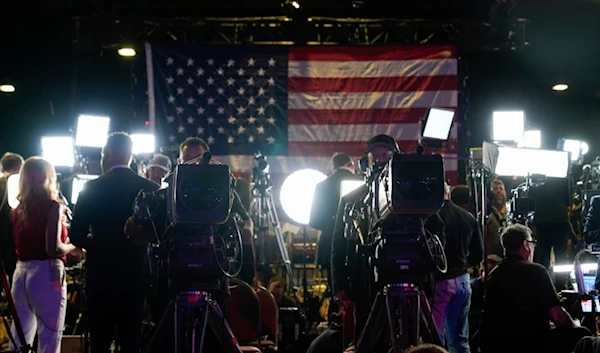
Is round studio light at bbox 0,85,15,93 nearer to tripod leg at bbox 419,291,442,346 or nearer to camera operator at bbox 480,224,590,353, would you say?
camera operator at bbox 480,224,590,353

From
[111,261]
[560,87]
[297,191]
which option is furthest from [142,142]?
[560,87]

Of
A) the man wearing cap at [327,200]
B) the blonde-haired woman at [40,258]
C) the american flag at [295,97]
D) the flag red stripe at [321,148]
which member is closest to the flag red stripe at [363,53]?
the american flag at [295,97]

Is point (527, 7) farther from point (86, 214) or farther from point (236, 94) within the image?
point (86, 214)

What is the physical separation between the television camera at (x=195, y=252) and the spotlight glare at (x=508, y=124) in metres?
8.40

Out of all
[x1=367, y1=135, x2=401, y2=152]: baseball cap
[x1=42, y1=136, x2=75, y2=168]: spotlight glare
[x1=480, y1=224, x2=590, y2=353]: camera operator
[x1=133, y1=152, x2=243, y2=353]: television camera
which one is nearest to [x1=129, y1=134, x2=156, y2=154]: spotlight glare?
[x1=42, y1=136, x2=75, y2=168]: spotlight glare

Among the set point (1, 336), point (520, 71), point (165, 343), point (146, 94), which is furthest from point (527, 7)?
point (165, 343)

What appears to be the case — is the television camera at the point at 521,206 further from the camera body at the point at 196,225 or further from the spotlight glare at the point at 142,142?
the spotlight glare at the point at 142,142

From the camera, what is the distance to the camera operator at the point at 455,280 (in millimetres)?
5543

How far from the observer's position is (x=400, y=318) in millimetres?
3406

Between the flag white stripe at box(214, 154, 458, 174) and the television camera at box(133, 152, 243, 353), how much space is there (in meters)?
6.66

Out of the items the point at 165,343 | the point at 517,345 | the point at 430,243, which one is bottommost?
the point at 517,345

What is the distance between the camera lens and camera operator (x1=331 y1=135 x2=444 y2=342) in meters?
4.11

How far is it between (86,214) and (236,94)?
626 cm

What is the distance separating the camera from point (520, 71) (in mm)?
14711
